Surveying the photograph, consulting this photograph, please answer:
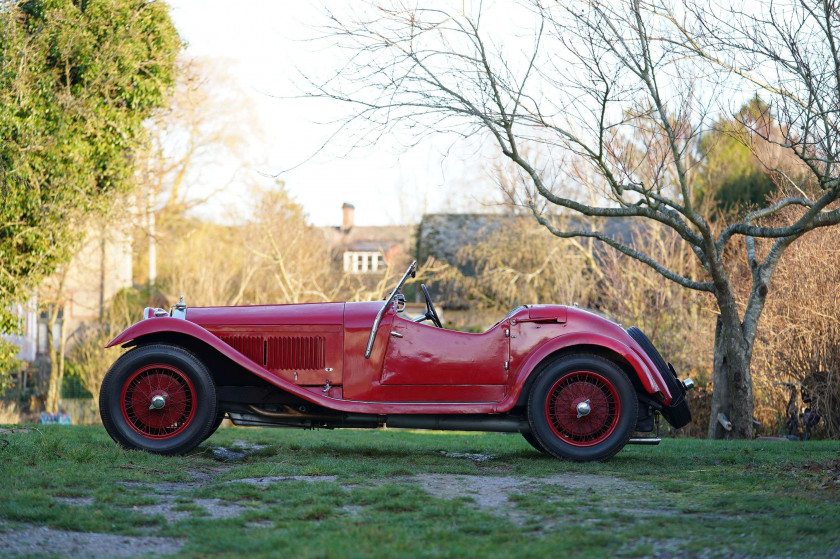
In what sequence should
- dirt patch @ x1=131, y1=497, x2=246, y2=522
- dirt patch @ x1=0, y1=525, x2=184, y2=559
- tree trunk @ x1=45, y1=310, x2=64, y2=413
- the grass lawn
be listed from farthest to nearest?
tree trunk @ x1=45, y1=310, x2=64, y2=413 → dirt patch @ x1=131, y1=497, x2=246, y2=522 → the grass lawn → dirt patch @ x1=0, y1=525, x2=184, y2=559

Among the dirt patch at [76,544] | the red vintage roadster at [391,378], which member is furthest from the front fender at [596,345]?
the dirt patch at [76,544]

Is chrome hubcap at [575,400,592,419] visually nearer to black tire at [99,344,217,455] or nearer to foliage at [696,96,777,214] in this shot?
black tire at [99,344,217,455]

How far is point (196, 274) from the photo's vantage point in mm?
21078

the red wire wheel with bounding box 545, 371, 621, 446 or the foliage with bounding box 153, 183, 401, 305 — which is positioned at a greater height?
the foliage with bounding box 153, 183, 401, 305

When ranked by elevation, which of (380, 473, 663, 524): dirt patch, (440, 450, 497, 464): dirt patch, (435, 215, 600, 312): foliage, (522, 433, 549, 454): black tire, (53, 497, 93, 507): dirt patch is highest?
(435, 215, 600, 312): foliage

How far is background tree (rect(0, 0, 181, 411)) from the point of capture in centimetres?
1201

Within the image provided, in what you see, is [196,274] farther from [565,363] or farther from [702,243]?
[565,363]

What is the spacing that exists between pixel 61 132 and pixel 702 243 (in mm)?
9458

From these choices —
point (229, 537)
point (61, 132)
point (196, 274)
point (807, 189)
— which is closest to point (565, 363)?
point (229, 537)

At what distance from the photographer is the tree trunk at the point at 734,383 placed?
10195 millimetres

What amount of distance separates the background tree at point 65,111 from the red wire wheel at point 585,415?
8.49m

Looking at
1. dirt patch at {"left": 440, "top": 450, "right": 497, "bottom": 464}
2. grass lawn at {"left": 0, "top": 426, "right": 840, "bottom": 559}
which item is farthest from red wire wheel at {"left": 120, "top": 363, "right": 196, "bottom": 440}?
dirt patch at {"left": 440, "top": 450, "right": 497, "bottom": 464}

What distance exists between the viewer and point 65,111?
12758 millimetres

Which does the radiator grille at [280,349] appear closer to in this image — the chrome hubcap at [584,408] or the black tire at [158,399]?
the black tire at [158,399]
